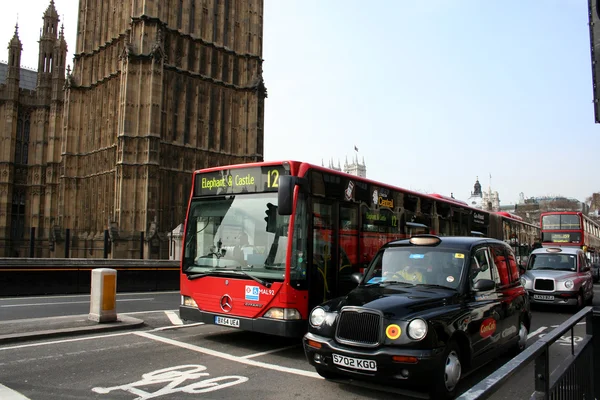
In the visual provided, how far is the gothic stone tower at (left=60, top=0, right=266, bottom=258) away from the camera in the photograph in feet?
113

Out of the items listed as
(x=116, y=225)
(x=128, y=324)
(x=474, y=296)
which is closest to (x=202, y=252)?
(x=128, y=324)

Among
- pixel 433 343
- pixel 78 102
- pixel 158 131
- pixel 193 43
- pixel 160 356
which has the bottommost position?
pixel 160 356

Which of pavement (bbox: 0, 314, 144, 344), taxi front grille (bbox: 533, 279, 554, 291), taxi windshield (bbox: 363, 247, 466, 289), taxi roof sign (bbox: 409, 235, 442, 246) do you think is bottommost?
pavement (bbox: 0, 314, 144, 344)

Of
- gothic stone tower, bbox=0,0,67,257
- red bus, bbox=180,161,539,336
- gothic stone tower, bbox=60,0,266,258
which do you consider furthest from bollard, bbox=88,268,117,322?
gothic stone tower, bbox=0,0,67,257

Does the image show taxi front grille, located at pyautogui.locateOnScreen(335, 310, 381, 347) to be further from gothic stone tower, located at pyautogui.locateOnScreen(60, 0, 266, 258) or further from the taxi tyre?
gothic stone tower, located at pyautogui.locateOnScreen(60, 0, 266, 258)

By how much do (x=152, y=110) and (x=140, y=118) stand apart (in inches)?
43.5

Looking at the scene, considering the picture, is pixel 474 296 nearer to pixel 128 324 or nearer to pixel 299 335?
pixel 299 335

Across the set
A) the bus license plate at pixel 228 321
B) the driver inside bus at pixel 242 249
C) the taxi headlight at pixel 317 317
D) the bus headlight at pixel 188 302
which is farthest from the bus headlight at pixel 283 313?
the bus headlight at pixel 188 302

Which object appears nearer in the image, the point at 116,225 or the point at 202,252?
the point at 202,252

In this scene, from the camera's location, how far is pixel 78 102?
4203cm

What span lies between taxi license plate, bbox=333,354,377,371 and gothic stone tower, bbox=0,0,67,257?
154 ft

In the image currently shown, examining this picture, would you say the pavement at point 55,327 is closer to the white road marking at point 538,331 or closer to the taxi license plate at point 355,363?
the taxi license plate at point 355,363

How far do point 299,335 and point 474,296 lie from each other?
8.43 ft

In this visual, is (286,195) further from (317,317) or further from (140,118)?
(140,118)
